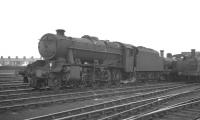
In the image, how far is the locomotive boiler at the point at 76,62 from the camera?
13.7 m

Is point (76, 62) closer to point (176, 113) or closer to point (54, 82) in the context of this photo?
point (54, 82)

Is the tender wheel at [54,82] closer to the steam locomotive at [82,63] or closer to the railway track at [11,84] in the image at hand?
the steam locomotive at [82,63]

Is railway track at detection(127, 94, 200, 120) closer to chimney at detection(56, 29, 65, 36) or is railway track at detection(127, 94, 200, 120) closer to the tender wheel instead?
the tender wheel

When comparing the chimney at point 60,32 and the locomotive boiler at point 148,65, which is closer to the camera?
the chimney at point 60,32

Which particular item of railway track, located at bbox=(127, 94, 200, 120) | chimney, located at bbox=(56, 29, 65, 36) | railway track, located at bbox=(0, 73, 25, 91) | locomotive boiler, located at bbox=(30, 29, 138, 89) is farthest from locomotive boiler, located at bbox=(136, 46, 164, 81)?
railway track, located at bbox=(127, 94, 200, 120)

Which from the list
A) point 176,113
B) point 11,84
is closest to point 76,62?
point 11,84

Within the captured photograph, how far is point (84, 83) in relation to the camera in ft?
49.8

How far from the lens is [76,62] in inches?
588

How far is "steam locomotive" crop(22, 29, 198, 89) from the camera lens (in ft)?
45.0

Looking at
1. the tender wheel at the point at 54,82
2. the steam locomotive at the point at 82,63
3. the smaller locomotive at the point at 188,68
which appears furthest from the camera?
the smaller locomotive at the point at 188,68

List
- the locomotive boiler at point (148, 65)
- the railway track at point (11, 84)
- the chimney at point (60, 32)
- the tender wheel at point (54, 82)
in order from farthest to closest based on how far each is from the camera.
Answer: the locomotive boiler at point (148, 65) < the railway track at point (11, 84) < the chimney at point (60, 32) < the tender wheel at point (54, 82)

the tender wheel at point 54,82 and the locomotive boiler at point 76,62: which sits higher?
→ the locomotive boiler at point 76,62

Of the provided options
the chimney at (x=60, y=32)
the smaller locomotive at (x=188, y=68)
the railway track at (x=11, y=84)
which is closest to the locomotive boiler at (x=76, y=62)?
the chimney at (x=60, y=32)

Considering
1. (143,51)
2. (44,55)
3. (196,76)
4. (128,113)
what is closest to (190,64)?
(196,76)
